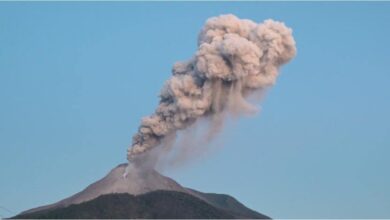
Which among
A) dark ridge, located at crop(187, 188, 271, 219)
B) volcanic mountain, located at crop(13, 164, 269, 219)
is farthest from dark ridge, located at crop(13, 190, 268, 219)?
dark ridge, located at crop(187, 188, 271, 219)

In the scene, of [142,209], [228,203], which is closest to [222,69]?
[142,209]

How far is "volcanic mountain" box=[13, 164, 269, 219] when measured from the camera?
66.8m

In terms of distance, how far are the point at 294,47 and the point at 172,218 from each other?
17.0m

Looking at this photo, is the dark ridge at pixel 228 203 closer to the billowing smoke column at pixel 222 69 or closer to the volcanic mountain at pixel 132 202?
the volcanic mountain at pixel 132 202

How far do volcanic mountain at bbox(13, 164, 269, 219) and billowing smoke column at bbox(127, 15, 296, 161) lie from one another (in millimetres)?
5575

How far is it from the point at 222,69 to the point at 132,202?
1370cm

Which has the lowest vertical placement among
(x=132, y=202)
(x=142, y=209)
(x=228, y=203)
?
(x=142, y=209)

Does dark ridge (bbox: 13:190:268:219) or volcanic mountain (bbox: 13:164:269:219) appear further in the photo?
volcanic mountain (bbox: 13:164:269:219)

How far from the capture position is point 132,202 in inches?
2707

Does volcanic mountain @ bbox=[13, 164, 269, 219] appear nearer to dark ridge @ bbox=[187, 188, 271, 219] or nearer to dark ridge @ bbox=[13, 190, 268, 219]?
dark ridge @ bbox=[13, 190, 268, 219]

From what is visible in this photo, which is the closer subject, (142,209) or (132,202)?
(142,209)

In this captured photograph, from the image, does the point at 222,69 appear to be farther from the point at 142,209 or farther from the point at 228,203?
the point at 228,203

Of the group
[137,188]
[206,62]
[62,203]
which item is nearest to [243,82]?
[206,62]

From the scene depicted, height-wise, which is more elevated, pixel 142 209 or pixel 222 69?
pixel 222 69
